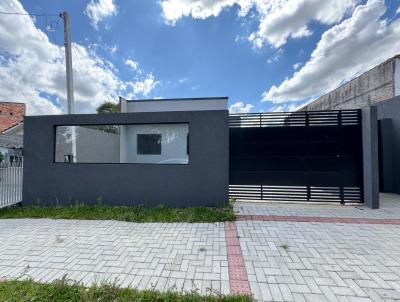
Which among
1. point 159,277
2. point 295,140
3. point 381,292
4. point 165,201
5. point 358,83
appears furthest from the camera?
point 358,83

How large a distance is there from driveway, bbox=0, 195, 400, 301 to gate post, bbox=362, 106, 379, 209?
635 mm

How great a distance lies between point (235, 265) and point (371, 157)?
4674mm

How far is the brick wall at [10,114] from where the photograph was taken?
18.5 meters

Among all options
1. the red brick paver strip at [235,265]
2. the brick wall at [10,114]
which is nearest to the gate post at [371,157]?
the red brick paver strip at [235,265]

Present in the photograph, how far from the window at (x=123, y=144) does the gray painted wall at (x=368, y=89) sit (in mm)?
8824

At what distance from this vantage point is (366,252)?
10.8ft

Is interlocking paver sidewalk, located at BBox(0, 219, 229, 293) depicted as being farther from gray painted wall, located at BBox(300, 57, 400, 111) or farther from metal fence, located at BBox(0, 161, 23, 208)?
gray painted wall, located at BBox(300, 57, 400, 111)

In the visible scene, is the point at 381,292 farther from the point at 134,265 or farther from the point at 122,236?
the point at 122,236

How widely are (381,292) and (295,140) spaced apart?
170 inches

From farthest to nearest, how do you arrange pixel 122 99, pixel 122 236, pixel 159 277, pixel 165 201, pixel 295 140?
1. pixel 122 99
2. pixel 295 140
3. pixel 165 201
4. pixel 122 236
5. pixel 159 277

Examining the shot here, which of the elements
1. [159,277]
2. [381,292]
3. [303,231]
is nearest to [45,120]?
[159,277]

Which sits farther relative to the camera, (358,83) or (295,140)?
(358,83)

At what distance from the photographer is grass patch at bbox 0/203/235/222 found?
4.82 meters

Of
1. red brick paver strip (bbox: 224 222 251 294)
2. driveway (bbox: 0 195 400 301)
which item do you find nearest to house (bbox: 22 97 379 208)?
driveway (bbox: 0 195 400 301)
